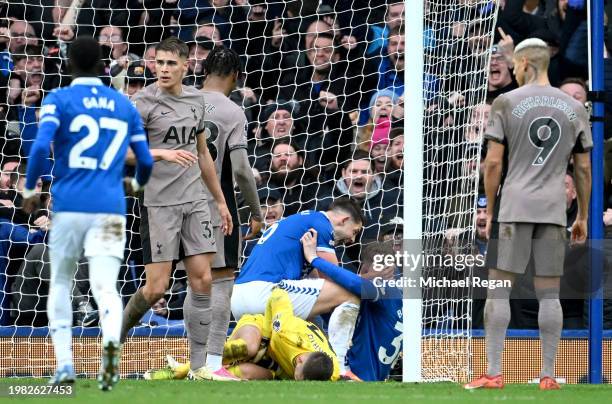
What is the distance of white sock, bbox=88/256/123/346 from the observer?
20.5 feet

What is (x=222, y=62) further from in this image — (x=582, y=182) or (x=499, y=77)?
(x=499, y=77)

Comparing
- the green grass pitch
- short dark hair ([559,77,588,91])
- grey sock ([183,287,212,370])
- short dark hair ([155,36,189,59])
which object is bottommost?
the green grass pitch

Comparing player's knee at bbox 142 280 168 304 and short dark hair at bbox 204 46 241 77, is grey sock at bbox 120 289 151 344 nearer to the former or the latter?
player's knee at bbox 142 280 168 304

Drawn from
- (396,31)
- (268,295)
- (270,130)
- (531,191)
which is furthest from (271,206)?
(531,191)

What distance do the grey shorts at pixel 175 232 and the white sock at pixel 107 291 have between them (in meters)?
1.60

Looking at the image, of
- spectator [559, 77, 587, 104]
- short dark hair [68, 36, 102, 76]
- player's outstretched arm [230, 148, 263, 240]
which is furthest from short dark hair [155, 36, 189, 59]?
spectator [559, 77, 587, 104]

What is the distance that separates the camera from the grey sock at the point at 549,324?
Answer: 7703 millimetres

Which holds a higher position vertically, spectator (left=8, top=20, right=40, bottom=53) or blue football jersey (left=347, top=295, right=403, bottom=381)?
spectator (left=8, top=20, right=40, bottom=53)

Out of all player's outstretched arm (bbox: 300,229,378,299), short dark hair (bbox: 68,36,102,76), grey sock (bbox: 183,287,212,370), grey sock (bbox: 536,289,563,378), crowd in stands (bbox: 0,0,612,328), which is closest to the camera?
short dark hair (bbox: 68,36,102,76)

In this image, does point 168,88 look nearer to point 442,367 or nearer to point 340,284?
point 340,284

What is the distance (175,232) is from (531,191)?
7.09 ft

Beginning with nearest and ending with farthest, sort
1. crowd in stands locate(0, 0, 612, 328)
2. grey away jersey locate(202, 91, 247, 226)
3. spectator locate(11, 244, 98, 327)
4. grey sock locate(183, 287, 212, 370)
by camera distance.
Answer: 1. grey sock locate(183, 287, 212, 370)
2. grey away jersey locate(202, 91, 247, 226)
3. spectator locate(11, 244, 98, 327)
4. crowd in stands locate(0, 0, 612, 328)

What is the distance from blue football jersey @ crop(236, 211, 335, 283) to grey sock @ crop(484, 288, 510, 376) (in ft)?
7.19

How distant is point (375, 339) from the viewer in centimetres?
964
